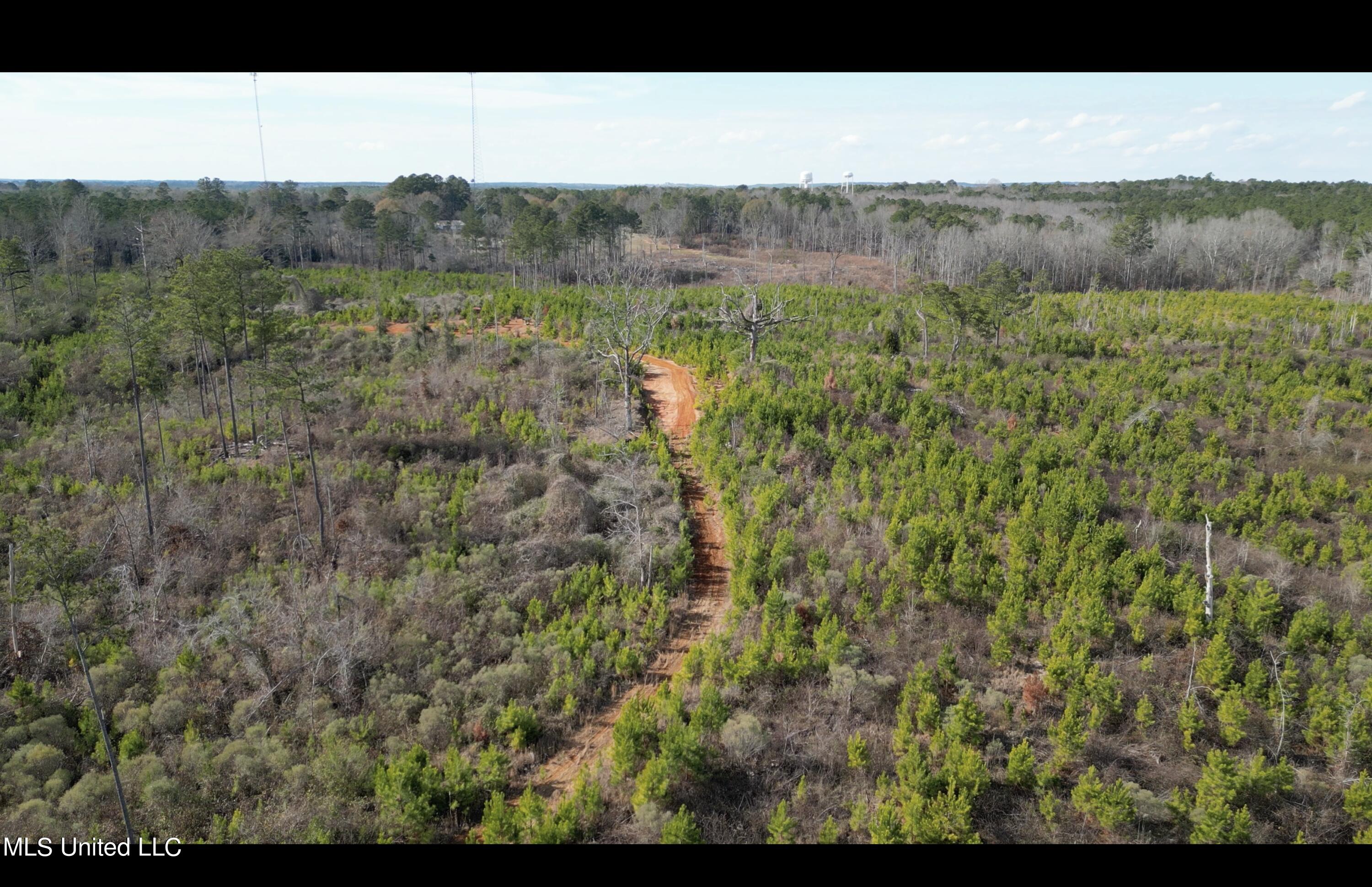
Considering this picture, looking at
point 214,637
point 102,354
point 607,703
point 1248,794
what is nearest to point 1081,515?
point 1248,794

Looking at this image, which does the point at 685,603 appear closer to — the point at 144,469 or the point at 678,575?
the point at 678,575

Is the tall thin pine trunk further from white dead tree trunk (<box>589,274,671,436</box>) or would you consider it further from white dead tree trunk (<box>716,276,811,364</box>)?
white dead tree trunk (<box>716,276,811,364</box>)

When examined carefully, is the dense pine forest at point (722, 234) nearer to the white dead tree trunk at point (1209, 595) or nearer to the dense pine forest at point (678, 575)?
the dense pine forest at point (678, 575)

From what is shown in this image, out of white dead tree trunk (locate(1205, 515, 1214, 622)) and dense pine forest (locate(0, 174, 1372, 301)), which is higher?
dense pine forest (locate(0, 174, 1372, 301))

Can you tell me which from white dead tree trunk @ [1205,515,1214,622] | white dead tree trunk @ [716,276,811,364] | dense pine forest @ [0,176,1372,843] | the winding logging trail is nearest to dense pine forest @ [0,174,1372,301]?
dense pine forest @ [0,176,1372,843]

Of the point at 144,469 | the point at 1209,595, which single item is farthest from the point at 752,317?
the point at 144,469

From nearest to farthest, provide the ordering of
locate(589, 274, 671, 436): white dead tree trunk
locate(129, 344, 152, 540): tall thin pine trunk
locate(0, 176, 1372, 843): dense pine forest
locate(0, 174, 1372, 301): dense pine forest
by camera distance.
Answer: locate(0, 176, 1372, 843): dense pine forest < locate(129, 344, 152, 540): tall thin pine trunk < locate(589, 274, 671, 436): white dead tree trunk < locate(0, 174, 1372, 301): dense pine forest
